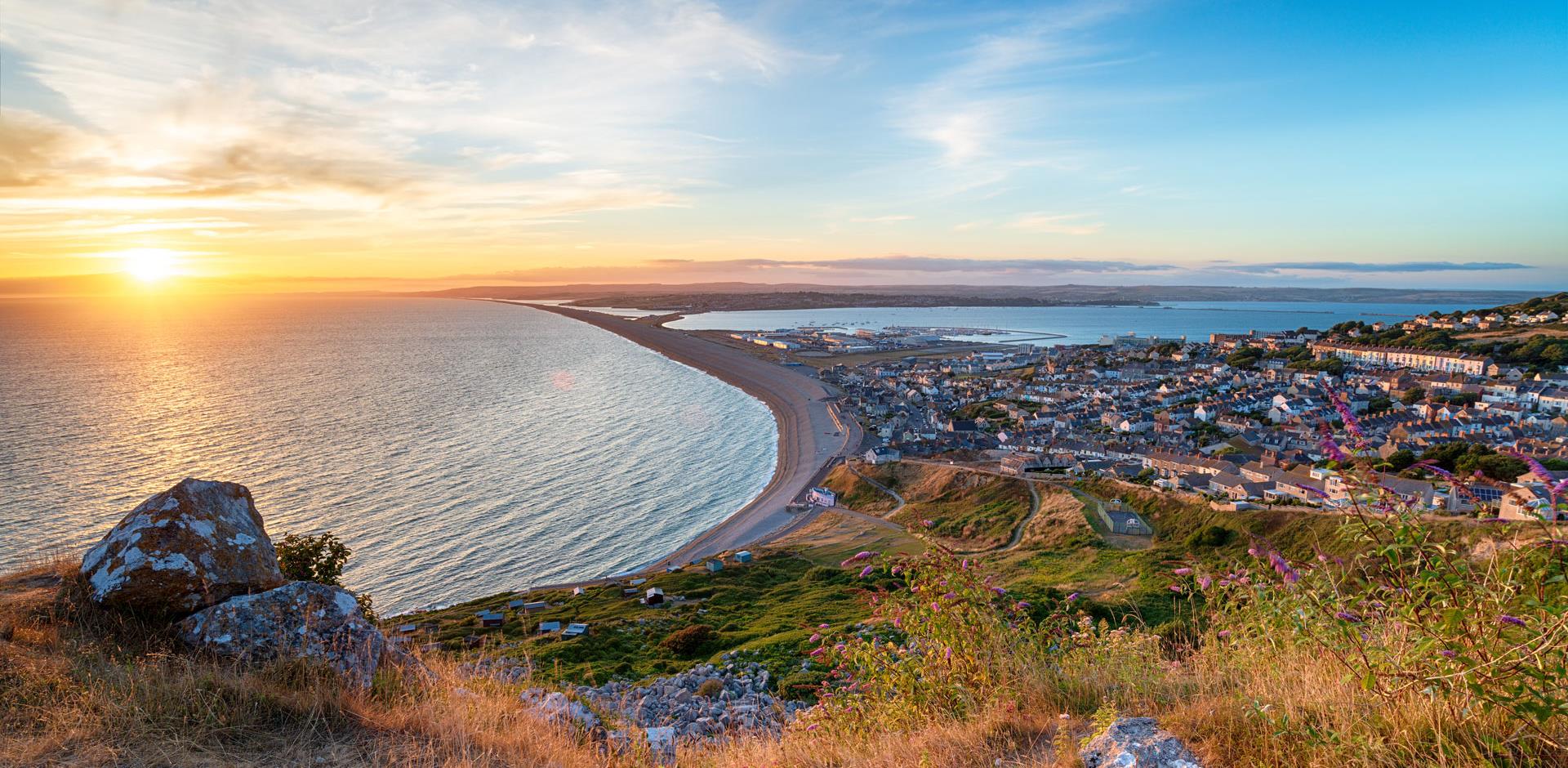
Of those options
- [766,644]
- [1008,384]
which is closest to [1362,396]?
[1008,384]

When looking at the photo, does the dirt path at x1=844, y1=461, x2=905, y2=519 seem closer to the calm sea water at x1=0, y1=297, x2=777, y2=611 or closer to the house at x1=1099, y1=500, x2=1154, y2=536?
the calm sea water at x1=0, y1=297, x2=777, y2=611

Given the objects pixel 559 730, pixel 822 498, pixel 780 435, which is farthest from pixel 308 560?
pixel 780 435

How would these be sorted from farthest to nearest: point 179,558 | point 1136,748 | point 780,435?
point 780,435 < point 179,558 < point 1136,748

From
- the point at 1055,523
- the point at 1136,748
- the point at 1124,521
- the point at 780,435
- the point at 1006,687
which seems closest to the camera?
the point at 1136,748

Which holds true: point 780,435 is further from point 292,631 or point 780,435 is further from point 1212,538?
point 292,631

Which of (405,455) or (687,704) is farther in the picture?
(405,455)

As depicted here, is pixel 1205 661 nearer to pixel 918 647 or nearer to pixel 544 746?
pixel 918 647

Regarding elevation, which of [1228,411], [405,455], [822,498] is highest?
[405,455]
